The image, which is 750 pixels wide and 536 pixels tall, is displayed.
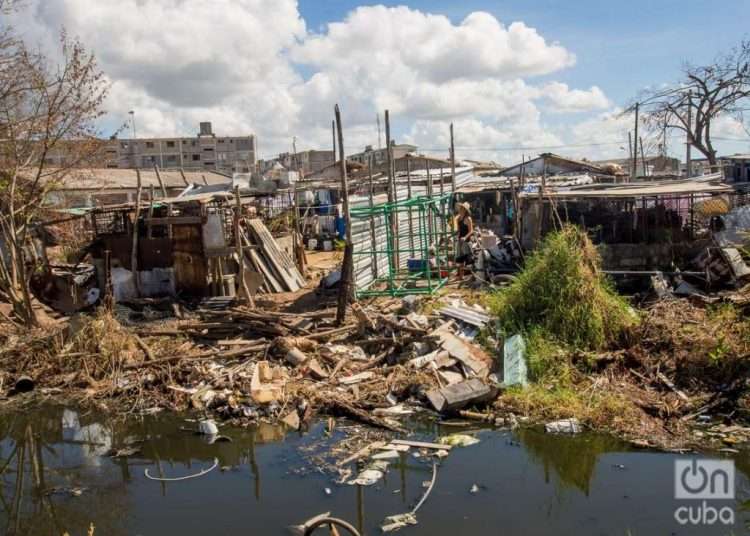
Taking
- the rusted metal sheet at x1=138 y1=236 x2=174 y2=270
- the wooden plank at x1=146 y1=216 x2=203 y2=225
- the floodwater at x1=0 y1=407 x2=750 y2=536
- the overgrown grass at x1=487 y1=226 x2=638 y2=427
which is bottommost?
the floodwater at x1=0 y1=407 x2=750 y2=536

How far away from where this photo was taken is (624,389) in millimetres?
8102

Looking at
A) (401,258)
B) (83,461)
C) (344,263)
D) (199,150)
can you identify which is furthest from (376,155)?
(199,150)

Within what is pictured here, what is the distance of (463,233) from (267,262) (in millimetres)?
→ 4883

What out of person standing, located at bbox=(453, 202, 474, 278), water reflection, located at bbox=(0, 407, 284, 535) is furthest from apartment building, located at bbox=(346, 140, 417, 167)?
water reflection, located at bbox=(0, 407, 284, 535)

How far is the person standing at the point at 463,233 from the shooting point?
15047 mm

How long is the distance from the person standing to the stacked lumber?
12.1 ft

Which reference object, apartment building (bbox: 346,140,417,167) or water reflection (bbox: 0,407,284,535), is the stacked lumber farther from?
apartment building (bbox: 346,140,417,167)

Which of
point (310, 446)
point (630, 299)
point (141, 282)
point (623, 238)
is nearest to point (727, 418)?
point (630, 299)

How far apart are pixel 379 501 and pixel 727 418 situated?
4.15m

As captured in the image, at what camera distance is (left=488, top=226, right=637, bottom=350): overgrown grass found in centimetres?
909

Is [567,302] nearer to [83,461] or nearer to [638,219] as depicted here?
[638,219]

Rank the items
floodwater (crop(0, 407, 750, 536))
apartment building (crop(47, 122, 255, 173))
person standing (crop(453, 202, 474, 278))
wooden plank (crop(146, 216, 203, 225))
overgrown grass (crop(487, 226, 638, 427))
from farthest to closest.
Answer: apartment building (crop(47, 122, 255, 173)), person standing (crop(453, 202, 474, 278)), wooden plank (crop(146, 216, 203, 225)), overgrown grass (crop(487, 226, 638, 427)), floodwater (crop(0, 407, 750, 536))

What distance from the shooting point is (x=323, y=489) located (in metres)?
6.36

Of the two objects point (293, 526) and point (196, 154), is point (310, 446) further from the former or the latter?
point (196, 154)
